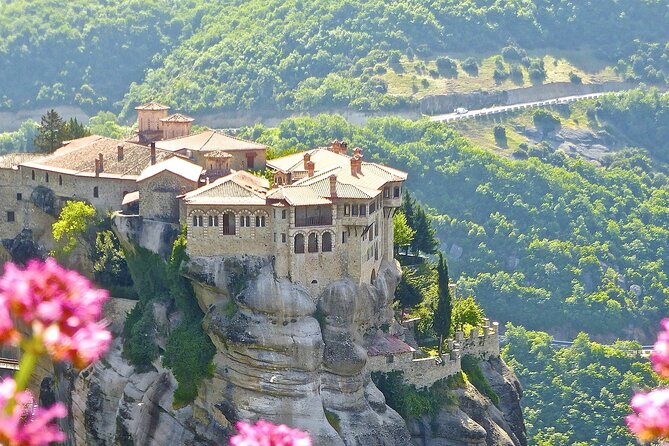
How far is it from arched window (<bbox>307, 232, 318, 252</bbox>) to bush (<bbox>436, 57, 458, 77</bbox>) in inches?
4497

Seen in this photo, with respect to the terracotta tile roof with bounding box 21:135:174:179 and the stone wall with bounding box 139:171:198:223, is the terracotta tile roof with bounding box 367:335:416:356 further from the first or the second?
the terracotta tile roof with bounding box 21:135:174:179

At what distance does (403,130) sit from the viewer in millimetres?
147000

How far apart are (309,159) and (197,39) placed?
124m

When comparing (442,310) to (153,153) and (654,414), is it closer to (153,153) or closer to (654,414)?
(153,153)

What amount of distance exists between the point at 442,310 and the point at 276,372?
10.7 meters

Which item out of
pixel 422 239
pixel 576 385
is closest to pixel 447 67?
pixel 576 385

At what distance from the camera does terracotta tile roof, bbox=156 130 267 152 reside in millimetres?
64062

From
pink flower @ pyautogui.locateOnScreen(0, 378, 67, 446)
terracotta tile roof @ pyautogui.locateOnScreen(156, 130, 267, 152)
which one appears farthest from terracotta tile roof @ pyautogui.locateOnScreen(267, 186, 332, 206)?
pink flower @ pyautogui.locateOnScreen(0, 378, 67, 446)

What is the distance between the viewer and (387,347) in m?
57.9

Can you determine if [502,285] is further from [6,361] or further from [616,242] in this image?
[6,361]

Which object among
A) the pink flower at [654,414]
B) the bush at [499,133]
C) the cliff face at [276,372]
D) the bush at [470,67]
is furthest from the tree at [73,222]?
the bush at [470,67]

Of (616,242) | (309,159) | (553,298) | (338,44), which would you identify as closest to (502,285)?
(553,298)

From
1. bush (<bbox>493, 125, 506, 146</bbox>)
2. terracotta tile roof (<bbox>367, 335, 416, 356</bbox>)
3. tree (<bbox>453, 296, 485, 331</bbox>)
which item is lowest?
bush (<bbox>493, 125, 506, 146</bbox>)

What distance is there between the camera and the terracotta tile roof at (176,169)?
5831 cm
